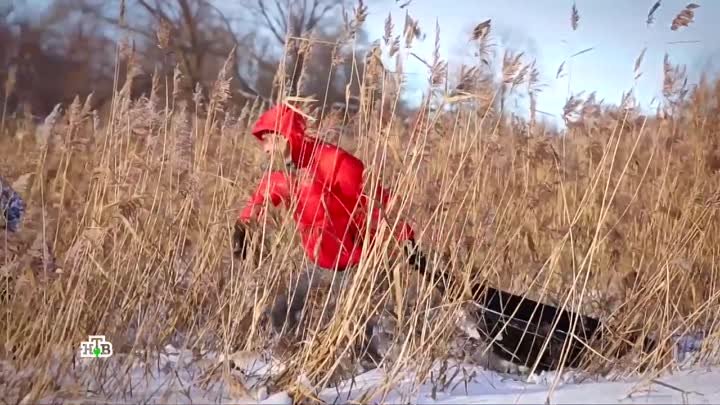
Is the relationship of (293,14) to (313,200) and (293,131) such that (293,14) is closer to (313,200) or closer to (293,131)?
(293,131)

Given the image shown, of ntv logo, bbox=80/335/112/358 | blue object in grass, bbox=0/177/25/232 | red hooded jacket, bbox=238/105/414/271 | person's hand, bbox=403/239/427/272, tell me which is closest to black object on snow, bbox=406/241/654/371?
person's hand, bbox=403/239/427/272

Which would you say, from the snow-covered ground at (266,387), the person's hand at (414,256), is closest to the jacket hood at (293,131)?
the person's hand at (414,256)

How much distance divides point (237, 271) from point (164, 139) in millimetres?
394

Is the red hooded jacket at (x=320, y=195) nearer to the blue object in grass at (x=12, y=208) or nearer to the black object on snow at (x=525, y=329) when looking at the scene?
the black object on snow at (x=525, y=329)

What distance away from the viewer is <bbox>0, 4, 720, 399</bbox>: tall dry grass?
63.6 inches

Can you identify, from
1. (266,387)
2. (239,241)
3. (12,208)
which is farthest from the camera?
(239,241)

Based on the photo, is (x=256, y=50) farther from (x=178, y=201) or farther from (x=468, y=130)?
(x=468, y=130)

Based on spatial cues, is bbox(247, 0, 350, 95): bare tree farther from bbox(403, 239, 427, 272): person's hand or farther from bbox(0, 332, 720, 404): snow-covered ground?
bbox(0, 332, 720, 404): snow-covered ground

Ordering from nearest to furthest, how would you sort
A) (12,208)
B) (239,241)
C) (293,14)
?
1. (12,208)
2. (239,241)
3. (293,14)

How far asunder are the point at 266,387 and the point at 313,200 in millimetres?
418

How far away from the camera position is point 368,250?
5.37 feet

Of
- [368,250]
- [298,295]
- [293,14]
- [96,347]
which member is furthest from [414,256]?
[293,14]

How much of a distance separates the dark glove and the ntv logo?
0.34 m

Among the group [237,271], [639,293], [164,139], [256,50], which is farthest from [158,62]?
[639,293]
